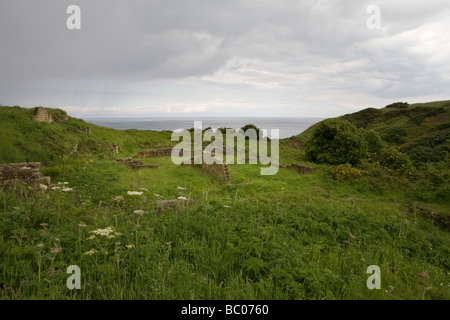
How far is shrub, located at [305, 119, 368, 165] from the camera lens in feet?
51.1

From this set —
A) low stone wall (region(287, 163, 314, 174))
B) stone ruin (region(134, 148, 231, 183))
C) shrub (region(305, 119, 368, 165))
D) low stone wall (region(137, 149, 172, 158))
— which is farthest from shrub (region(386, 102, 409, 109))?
stone ruin (region(134, 148, 231, 183))

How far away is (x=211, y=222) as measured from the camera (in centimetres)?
430

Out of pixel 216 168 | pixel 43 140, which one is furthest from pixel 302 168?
pixel 43 140

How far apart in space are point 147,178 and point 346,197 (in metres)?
8.64

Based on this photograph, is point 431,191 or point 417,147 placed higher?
point 417,147

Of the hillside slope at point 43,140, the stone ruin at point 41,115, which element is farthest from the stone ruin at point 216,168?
the stone ruin at point 41,115

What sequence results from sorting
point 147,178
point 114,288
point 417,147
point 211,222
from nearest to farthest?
1. point 114,288
2. point 211,222
3. point 147,178
4. point 417,147

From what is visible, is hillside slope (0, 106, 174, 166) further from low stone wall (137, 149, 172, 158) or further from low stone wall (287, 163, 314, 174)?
low stone wall (287, 163, 314, 174)

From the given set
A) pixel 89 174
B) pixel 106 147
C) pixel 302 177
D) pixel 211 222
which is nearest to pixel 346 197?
pixel 302 177

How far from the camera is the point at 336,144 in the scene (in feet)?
53.3

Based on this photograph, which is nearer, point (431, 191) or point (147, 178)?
point (431, 191)

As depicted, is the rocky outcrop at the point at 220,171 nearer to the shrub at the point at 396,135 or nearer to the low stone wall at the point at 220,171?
the low stone wall at the point at 220,171

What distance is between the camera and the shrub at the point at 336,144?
15.6 meters
